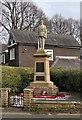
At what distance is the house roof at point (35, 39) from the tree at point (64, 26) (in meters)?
14.8

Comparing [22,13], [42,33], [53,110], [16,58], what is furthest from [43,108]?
[22,13]

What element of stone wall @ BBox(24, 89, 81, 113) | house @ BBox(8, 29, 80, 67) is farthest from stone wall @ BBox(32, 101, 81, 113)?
house @ BBox(8, 29, 80, 67)

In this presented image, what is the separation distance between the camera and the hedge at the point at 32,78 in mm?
18592

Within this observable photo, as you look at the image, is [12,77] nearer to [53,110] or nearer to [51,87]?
[51,87]

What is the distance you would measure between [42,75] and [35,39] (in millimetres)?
18427

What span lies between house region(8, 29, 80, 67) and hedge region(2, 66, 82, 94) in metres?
14.9

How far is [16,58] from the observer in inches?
1478

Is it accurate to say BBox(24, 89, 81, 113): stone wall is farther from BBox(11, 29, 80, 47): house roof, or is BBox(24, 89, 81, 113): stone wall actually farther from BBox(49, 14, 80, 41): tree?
BBox(49, 14, 80, 41): tree

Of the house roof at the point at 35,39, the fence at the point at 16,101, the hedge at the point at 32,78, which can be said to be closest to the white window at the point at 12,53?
the house roof at the point at 35,39

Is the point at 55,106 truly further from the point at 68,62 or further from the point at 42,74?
the point at 68,62

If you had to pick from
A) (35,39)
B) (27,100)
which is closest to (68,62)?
(35,39)

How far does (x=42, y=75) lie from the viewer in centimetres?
2069

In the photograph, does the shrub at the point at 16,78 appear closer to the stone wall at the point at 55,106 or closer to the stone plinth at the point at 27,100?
the stone plinth at the point at 27,100

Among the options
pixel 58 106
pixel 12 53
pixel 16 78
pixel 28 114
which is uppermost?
pixel 12 53
